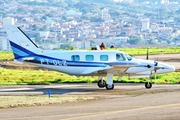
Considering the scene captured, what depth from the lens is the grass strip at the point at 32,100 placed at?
64.1ft

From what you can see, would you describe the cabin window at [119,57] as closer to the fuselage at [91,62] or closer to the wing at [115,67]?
the fuselage at [91,62]

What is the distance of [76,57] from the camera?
26.0 m

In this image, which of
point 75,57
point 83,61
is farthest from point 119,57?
point 75,57

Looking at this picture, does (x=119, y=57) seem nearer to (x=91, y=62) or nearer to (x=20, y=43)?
(x=91, y=62)

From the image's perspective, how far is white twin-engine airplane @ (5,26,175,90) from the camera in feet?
84.8

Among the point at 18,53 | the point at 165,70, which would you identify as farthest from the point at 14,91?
the point at 165,70

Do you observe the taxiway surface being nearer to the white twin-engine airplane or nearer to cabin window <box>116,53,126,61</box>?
the white twin-engine airplane

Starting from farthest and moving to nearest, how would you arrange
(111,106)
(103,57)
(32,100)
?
(103,57), (32,100), (111,106)

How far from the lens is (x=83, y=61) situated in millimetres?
25953

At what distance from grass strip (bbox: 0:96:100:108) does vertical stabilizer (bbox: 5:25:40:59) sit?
17.3 feet

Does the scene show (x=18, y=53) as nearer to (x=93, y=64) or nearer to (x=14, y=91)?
(x=14, y=91)

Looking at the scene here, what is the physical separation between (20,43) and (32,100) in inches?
271

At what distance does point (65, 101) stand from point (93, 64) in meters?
5.97

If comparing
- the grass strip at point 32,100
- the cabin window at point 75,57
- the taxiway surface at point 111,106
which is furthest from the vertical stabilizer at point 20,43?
the grass strip at point 32,100
